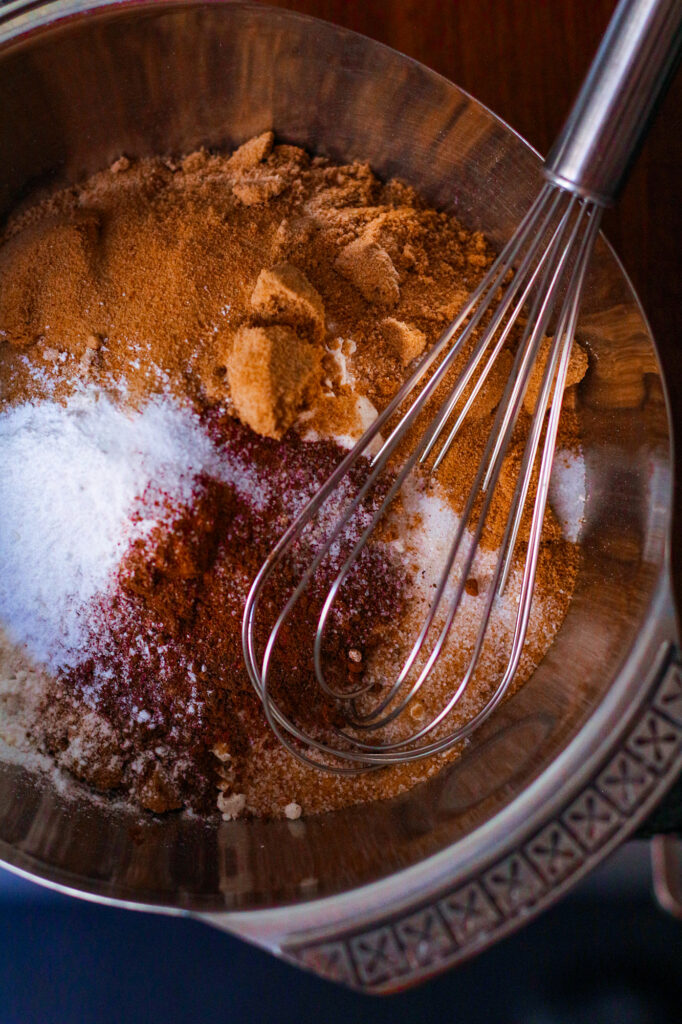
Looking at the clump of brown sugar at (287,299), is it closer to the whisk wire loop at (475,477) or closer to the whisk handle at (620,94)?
the whisk wire loop at (475,477)

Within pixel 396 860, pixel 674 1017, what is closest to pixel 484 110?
pixel 396 860

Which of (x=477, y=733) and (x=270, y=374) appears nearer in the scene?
(x=270, y=374)

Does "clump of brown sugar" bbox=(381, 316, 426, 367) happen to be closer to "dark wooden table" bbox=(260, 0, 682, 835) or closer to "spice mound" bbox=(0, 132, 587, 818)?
"spice mound" bbox=(0, 132, 587, 818)

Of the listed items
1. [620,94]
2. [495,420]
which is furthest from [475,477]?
[620,94]

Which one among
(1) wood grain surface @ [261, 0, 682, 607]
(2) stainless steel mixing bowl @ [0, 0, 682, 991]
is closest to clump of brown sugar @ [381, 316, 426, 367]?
(2) stainless steel mixing bowl @ [0, 0, 682, 991]

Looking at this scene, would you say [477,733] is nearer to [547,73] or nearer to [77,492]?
[77,492]

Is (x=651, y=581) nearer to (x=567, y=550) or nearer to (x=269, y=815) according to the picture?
(x=567, y=550)
